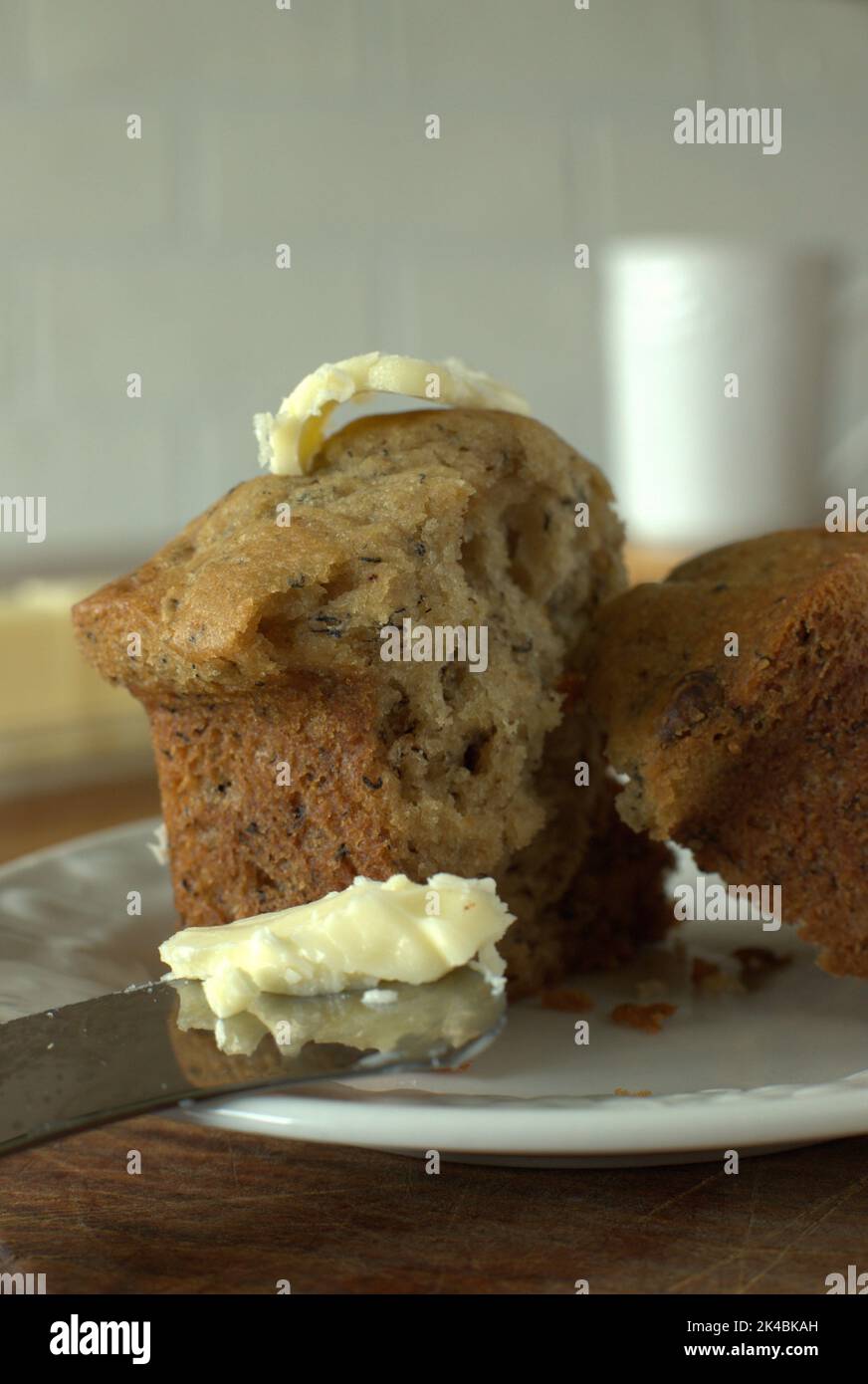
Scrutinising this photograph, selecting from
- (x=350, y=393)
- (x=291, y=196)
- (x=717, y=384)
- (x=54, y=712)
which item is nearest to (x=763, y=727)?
(x=350, y=393)

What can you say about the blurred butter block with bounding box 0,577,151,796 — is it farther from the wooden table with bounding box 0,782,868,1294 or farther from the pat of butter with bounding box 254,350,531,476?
the wooden table with bounding box 0,782,868,1294

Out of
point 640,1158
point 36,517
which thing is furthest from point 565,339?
point 640,1158

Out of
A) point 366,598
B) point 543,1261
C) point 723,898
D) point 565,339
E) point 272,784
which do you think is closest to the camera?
point 543,1261

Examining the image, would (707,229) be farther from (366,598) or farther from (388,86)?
(366,598)

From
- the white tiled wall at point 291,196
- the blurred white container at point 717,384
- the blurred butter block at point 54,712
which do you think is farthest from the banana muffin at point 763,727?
the white tiled wall at point 291,196

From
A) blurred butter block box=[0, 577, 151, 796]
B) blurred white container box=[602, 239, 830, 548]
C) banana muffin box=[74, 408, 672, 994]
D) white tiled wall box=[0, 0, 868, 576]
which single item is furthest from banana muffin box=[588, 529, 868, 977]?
white tiled wall box=[0, 0, 868, 576]
